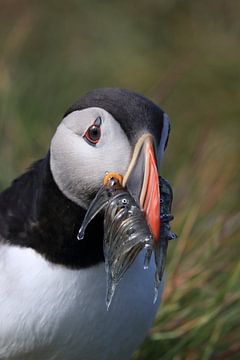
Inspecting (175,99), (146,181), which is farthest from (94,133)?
(175,99)

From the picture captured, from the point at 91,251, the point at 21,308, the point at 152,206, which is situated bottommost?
Result: the point at 21,308

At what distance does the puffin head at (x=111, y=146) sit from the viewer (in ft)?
11.2

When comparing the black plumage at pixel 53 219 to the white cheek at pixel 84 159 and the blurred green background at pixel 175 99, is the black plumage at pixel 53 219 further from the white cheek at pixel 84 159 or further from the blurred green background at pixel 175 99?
the blurred green background at pixel 175 99

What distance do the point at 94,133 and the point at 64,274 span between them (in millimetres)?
520

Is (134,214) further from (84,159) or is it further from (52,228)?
(52,228)

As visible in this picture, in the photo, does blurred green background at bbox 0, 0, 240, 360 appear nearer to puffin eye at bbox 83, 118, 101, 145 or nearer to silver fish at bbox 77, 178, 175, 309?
silver fish at bbox 77, 178, 175, 309

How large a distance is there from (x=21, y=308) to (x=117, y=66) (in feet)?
13.7

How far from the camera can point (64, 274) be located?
3.87 m

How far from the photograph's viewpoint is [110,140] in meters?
3.50

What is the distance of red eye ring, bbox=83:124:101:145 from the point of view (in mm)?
3540

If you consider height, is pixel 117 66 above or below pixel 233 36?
below

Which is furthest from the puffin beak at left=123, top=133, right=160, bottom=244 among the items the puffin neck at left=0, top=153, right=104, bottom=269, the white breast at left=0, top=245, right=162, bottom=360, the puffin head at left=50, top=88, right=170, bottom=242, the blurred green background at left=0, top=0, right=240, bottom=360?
the blurred green background at left=0, top=0, right=240, bottom=360

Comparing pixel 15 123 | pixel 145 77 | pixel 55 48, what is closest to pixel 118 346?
pixel 15 123

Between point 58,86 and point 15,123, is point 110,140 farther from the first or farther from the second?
point 58,86
